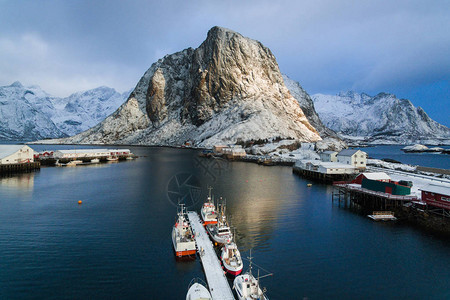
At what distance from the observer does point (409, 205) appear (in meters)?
39.1

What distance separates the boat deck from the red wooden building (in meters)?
30.4

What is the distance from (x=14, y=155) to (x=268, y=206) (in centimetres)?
8096

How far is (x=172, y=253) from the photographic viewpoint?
2645 centimetres

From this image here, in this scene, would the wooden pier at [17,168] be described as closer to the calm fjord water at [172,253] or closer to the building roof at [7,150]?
the building roof at [7,150]

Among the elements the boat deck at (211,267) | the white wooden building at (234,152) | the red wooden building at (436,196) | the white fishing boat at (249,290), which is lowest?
the boat deck at (211,267)

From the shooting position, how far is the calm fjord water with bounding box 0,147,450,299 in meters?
20.8

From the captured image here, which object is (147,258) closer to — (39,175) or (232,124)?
(39,175)

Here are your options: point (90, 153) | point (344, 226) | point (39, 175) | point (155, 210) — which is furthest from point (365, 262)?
point (90, 153)

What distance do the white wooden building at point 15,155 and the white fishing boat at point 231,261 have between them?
84.8 m

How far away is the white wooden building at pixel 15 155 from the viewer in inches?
3152

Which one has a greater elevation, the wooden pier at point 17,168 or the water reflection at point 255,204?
the wooden pier at point 17,168

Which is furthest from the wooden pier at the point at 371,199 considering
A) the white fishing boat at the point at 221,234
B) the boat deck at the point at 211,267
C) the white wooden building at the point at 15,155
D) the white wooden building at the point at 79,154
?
the white wooden building at the point at 79,154

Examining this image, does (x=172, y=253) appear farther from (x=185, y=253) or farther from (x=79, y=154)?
(x=79, y=154)

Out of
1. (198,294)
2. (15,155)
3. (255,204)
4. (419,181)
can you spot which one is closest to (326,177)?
(419,181)
